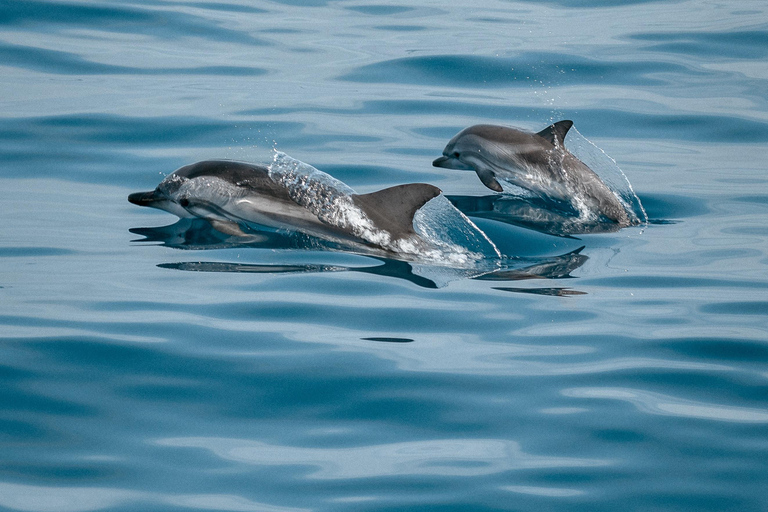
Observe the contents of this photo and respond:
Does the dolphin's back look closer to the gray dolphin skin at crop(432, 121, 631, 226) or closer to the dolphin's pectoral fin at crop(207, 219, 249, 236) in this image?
the dolphin's pectoral fin at crop(207, 219, 249, 236)

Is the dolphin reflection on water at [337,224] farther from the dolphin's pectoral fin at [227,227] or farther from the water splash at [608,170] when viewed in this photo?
the water splash at [608,170]

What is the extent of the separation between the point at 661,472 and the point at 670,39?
550 inches

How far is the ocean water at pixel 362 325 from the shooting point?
409 cm

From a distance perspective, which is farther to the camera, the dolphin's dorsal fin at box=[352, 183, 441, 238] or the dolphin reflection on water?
the dolphin's dorsal fin at box=[352, 183, 441, 238]

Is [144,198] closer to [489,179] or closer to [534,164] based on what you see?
[489,179]

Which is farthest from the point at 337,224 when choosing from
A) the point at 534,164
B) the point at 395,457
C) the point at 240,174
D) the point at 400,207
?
the point at 395,457

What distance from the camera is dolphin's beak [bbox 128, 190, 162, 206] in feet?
27.3

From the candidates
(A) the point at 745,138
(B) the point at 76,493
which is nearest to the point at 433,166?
(A) the point at 745,138

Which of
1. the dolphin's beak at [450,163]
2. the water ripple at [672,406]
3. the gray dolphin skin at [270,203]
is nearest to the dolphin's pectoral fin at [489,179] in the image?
the dolphin's beak at [450,163]

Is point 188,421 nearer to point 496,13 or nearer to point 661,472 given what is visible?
point 661,472

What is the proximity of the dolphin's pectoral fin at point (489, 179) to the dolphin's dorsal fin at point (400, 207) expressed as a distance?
7.89ft

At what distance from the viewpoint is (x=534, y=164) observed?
9992mm

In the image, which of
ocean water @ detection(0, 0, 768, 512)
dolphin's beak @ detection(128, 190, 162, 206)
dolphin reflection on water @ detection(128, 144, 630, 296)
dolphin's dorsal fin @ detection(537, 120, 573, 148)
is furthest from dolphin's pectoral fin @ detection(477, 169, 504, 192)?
dolphin's beak @ detection(128, 190, 162, 206)

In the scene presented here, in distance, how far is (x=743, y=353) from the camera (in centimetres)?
542
